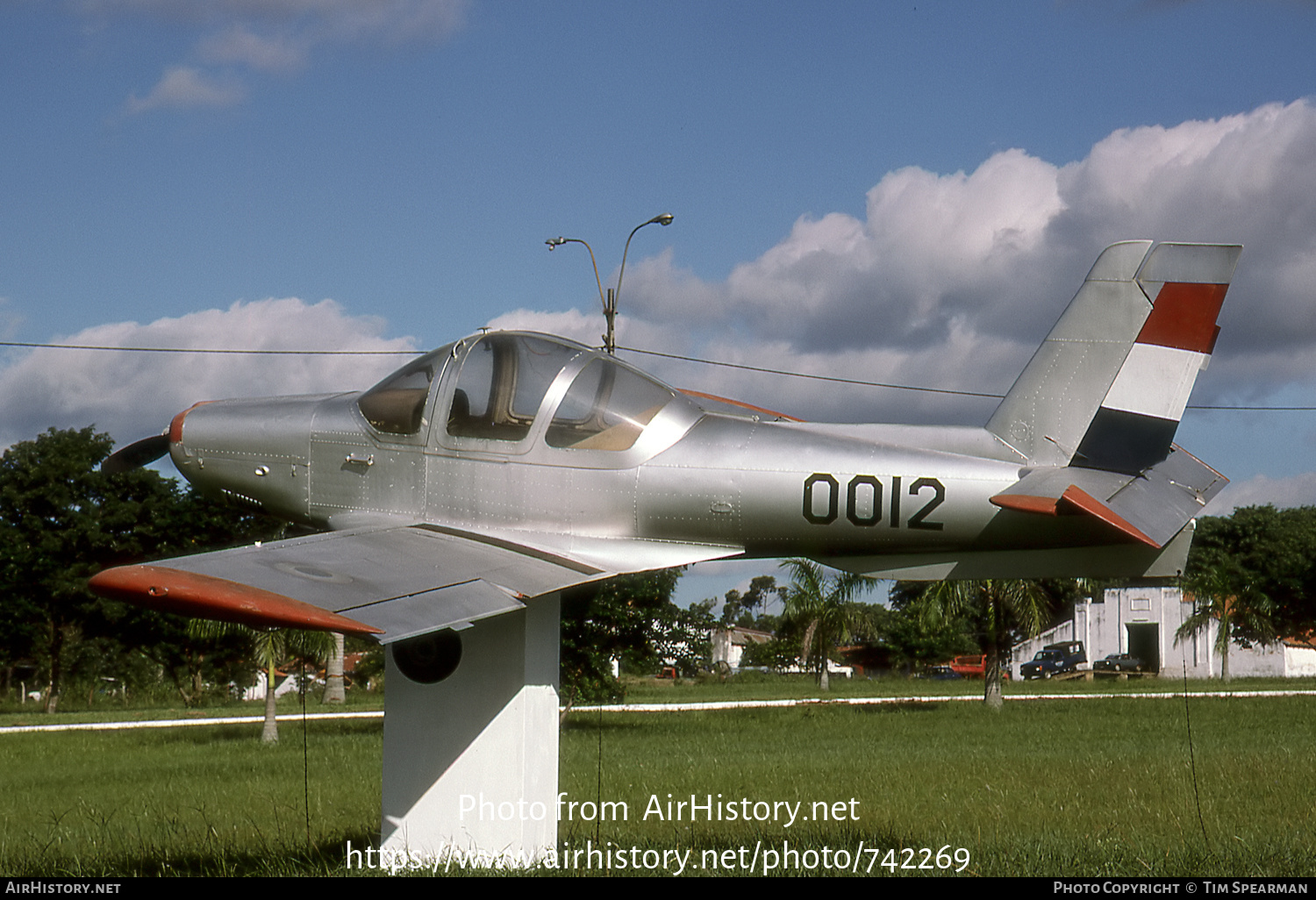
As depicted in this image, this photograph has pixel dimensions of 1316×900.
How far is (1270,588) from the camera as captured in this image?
78.6 metres

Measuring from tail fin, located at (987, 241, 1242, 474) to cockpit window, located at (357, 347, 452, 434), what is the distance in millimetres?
4210

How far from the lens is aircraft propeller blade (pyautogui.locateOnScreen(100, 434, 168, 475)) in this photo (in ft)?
32.8

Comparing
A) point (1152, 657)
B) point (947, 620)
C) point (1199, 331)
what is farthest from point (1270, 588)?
point (1199, 331)

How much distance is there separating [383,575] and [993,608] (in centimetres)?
3041

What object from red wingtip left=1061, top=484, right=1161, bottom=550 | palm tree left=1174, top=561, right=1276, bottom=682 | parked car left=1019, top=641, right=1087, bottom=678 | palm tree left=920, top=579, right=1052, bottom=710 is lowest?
parked car left=1019, top=641, right=1087, bottom=678

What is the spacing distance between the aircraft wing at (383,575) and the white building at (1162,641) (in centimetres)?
6176

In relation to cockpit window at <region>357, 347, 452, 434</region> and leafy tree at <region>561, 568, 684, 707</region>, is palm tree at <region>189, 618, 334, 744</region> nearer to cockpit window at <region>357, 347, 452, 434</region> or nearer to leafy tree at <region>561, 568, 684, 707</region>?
leafy tree at <region>561, 568, 684, 707</region>

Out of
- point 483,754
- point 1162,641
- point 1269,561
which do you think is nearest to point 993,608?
point 483,754

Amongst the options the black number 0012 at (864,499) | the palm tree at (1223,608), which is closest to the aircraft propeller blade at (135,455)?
→ the black number 0012 at (864,499)

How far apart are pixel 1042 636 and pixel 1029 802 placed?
7464 cm

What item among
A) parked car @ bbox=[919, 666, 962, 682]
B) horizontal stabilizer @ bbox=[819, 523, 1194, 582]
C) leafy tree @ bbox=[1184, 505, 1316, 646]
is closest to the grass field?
horizontal stabilizer @ bbox=[819, 523, 1194, 582]

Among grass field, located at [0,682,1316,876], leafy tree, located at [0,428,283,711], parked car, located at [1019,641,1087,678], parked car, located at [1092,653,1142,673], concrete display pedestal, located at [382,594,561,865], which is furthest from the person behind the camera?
parked car, located at [1019,641,1087,678]

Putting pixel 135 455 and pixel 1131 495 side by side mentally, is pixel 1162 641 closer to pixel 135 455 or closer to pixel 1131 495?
pixel 1131 495

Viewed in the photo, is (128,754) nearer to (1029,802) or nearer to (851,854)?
(1029,802)
